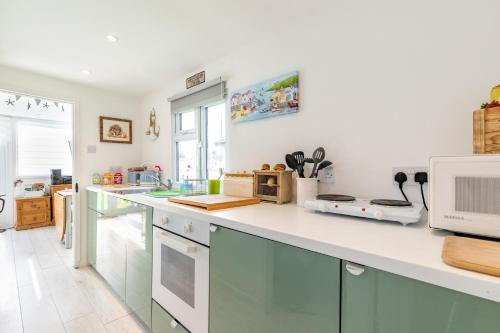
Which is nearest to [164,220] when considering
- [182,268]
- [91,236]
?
[182,268]

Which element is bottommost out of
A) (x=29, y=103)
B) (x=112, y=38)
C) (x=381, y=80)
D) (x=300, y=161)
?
(x=300, y=161)

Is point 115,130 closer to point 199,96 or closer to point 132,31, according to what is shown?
point 199,96

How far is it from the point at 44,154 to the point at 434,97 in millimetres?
6313

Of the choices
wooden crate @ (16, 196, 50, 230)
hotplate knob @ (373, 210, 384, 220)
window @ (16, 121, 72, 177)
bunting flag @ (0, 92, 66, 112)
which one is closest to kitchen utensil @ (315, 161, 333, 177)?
hotplate knob @ (373, 210, 384, 220)

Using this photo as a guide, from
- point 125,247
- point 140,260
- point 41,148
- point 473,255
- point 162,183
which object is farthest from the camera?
point 41,148

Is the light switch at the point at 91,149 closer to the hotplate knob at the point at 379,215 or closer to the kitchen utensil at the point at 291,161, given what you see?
the kitchen utensil at the point at 291,161

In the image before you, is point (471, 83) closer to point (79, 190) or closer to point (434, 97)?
point (434, 97)

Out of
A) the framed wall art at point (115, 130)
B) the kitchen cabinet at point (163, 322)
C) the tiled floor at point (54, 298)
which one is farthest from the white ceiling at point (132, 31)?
the tiled floor at point (54, 298)

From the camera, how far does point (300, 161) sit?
1.46 m

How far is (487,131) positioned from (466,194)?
28cm

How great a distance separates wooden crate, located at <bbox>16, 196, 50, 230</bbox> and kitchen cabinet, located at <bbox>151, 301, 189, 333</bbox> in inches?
175

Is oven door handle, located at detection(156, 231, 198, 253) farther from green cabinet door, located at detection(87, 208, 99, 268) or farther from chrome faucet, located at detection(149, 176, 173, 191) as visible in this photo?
green cabinet door, located at detection(87, 208, 99, 268)

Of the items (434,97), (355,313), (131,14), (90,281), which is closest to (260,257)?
(355,313)

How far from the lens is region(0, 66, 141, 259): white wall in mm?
2359
